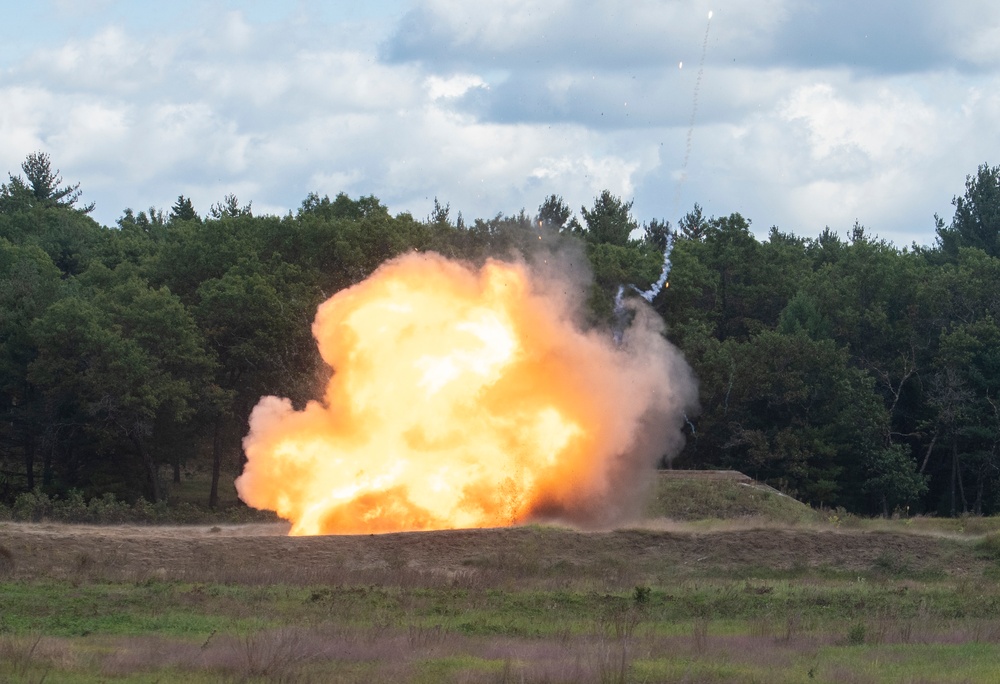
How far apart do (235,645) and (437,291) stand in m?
19.5

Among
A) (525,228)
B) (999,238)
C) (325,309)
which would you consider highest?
(999,238)

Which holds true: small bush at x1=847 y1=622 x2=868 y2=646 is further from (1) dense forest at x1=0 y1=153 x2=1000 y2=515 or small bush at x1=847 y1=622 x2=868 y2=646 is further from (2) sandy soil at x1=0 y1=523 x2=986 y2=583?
(1) dense forest at x1=0 y1=153 x2=1000 y2=515

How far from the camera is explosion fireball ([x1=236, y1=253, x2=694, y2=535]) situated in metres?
37.7

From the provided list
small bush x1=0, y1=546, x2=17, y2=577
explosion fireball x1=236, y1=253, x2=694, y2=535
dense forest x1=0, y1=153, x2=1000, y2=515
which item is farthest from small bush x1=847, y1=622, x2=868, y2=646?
dense forest x1=0, y1=153, x2=1000, y2=515

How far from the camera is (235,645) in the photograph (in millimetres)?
20875

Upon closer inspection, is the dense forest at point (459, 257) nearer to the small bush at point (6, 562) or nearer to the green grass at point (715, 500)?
the green grass at point (715, 500)

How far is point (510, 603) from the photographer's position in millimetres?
28109

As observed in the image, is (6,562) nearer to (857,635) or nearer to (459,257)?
(857,635)

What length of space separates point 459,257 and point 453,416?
1631 cm

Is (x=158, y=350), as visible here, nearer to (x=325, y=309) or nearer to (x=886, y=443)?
(x=325, y=309)

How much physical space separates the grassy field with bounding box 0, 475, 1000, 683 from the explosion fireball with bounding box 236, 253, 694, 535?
2408 millimetres

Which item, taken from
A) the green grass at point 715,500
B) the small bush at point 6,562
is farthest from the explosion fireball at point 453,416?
the green grass at point 715,500

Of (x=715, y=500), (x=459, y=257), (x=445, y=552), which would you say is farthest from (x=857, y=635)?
(x=459, y=257)

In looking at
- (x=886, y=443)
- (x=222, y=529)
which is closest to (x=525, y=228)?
(x=222, y=529)
